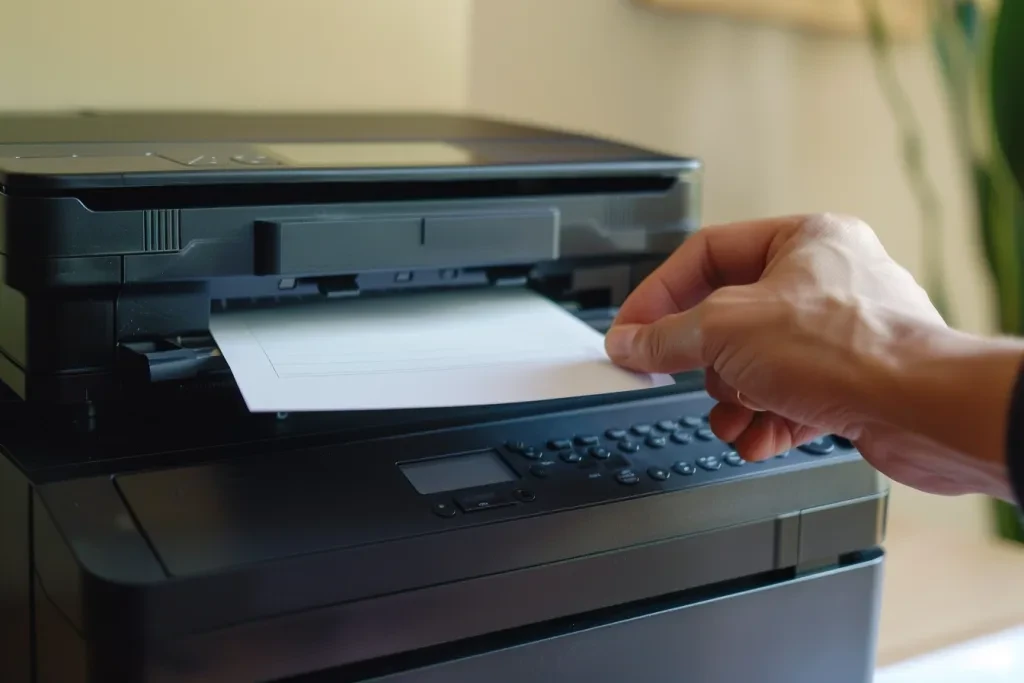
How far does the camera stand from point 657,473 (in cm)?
60

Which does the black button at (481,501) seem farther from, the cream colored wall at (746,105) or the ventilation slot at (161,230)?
the cream colored wall at (746,105)

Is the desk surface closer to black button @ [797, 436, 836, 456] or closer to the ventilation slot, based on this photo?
black button @ [797, 436, 836, 456]

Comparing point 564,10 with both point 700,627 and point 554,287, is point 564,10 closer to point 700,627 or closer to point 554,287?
point 554,287

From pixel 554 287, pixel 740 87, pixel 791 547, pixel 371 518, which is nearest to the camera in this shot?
pixel 371 518

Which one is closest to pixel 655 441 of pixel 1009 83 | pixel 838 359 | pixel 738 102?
pixel 838 359

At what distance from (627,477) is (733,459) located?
3.1 inches

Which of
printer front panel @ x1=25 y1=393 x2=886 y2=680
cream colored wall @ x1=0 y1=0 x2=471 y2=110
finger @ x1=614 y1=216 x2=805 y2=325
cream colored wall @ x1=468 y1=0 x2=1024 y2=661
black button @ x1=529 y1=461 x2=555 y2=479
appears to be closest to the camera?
printer front panel @ x1=25 y1=393 x2=886 y2=680

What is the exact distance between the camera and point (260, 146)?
27.7 inches

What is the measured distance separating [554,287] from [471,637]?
297mm

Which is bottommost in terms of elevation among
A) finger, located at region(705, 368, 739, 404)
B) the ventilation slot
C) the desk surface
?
the desk surface

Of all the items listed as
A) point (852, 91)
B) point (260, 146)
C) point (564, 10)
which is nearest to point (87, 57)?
point (260, 146)

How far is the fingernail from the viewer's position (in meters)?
0.65

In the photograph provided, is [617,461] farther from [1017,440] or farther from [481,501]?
[1017,440]

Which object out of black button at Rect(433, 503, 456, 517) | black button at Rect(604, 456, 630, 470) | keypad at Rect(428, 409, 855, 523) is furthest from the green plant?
black button at Rect(433, 503, 456, 517)
